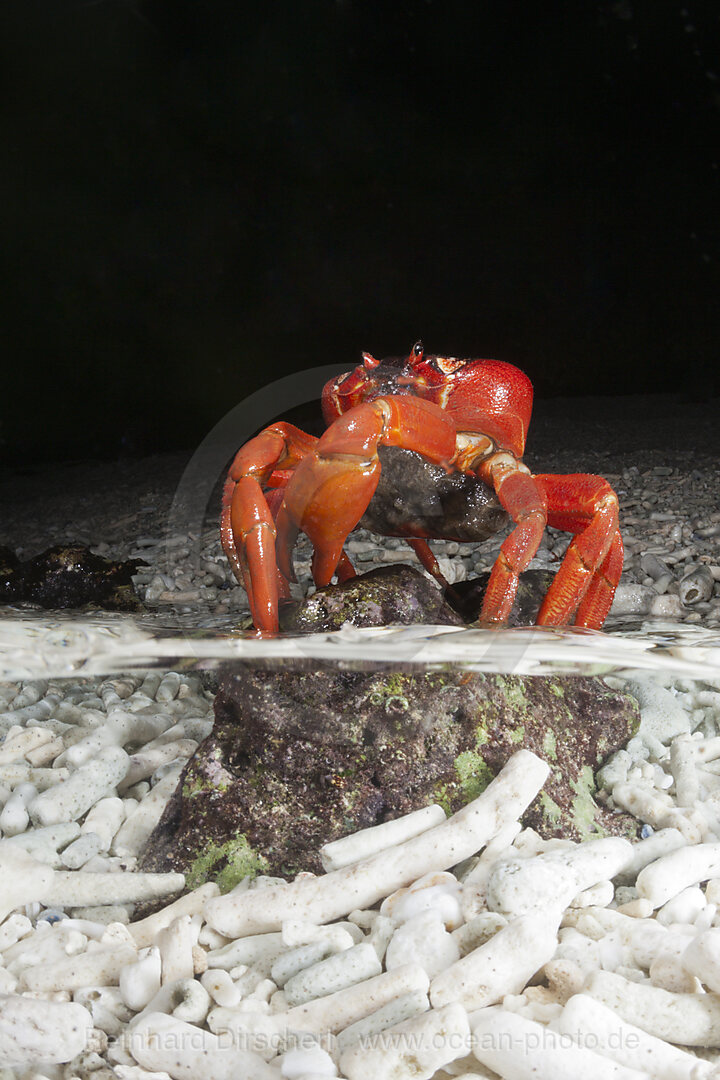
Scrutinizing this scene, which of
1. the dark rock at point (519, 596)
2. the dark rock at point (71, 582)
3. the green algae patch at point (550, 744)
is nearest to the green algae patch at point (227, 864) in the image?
the green algae patch at point (550, 744)

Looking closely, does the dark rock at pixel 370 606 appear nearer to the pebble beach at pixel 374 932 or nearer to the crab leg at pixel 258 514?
the crab leg at pixel 258 514

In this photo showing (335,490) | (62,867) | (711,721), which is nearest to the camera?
(62,867)

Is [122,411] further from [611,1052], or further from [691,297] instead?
[611,1052]

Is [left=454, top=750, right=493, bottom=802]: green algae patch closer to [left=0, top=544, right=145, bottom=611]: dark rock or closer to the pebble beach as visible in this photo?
the pebble beach

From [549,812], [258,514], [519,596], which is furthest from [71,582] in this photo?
[549,812]

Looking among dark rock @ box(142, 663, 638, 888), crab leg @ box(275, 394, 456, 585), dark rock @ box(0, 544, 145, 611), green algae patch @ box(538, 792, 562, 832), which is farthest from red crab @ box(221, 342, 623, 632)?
dark rock @ box(0, 544, 145, 611)

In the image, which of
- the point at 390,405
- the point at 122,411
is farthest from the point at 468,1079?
the point at 122,411

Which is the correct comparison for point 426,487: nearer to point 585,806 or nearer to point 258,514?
point 258,514
